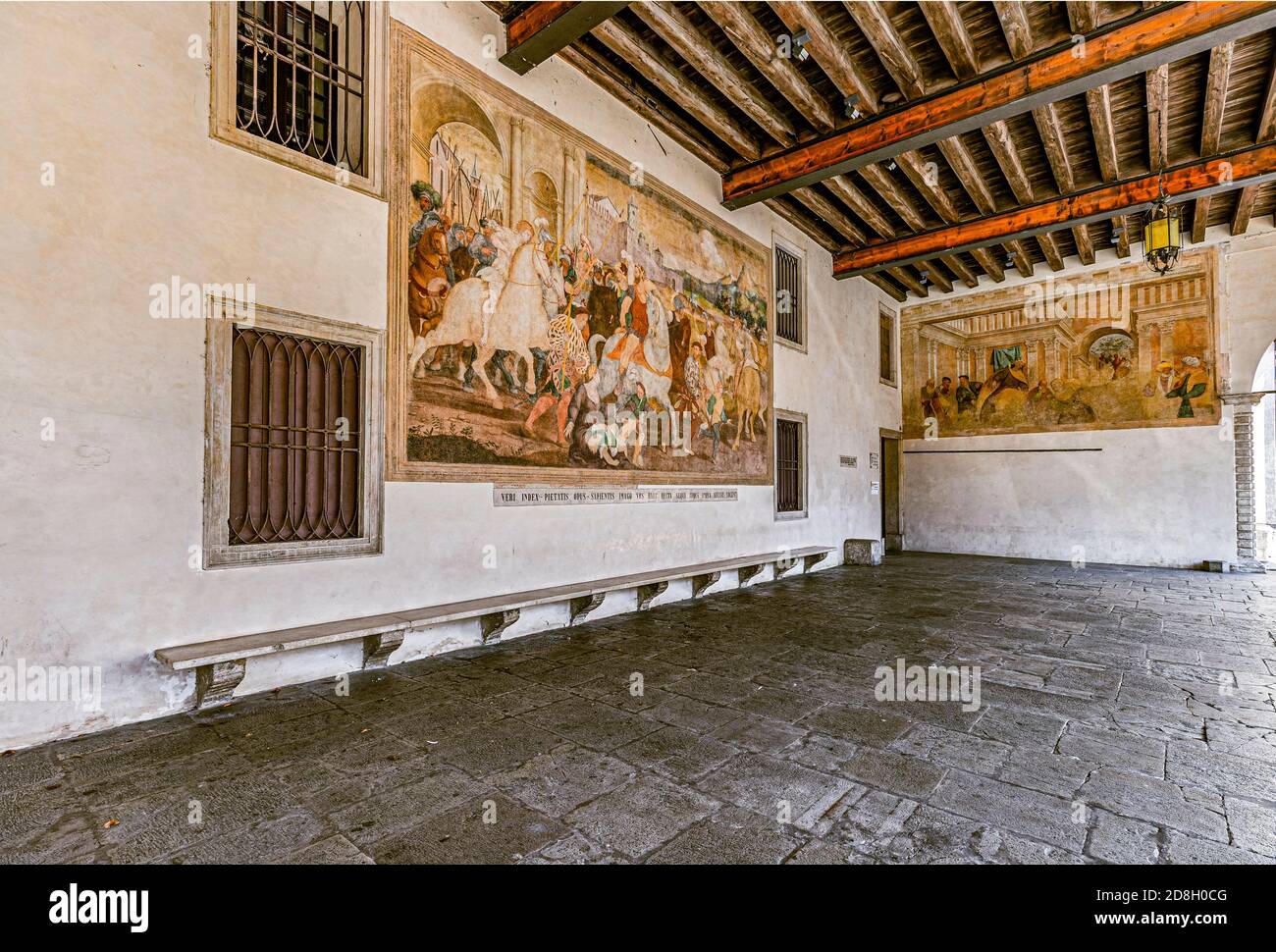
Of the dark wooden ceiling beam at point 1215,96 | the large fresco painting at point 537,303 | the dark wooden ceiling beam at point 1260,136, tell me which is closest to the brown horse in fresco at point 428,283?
the large fresco painting at point 537,303

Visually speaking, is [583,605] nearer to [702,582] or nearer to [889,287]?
[702,582]

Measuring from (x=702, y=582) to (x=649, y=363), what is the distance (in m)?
2.98

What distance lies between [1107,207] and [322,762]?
37.7 feet

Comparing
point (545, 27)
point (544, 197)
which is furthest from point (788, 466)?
point (545, 27)

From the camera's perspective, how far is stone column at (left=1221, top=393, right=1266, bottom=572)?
10.2 m

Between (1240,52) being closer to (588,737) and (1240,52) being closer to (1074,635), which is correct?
(1074,635)

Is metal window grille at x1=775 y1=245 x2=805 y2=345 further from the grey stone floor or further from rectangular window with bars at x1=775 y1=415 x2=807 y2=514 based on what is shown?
the grey stone floor

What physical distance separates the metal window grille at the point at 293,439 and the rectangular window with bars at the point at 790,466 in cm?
689

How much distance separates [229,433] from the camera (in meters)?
3.98

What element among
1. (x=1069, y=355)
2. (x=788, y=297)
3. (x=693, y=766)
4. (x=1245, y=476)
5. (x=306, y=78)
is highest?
(x=788, y=297)

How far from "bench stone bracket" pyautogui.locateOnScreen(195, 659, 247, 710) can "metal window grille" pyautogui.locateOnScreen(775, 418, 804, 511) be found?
774 centimetres

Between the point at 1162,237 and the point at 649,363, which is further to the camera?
the point at 649,363

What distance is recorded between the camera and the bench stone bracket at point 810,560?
1027 centimetres

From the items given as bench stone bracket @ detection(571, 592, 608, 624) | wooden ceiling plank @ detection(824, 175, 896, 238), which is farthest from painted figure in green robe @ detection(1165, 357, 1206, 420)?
bench stone bracket @ detection(571, 592, 608, 624)
